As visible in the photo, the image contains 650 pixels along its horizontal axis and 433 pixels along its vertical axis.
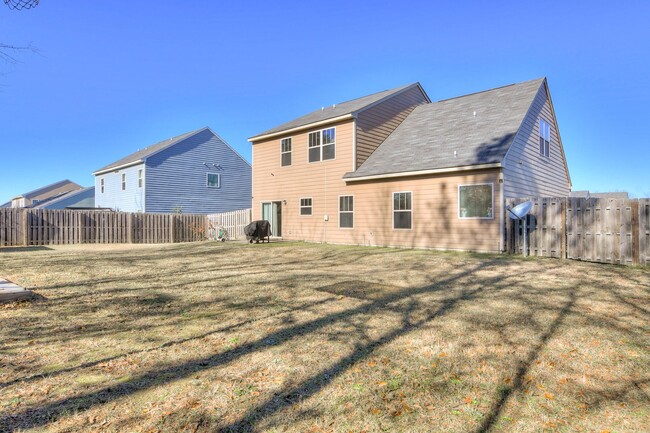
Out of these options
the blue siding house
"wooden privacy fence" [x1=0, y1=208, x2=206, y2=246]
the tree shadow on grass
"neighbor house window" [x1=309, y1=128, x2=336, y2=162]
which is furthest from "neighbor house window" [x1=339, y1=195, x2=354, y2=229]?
the blue siding house

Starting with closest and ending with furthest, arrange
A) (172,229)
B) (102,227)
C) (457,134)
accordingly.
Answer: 1. (457,134)
2. (102,227)
3. (172,229)

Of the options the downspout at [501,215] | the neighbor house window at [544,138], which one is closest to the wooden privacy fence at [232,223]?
the downspout at [501,215]

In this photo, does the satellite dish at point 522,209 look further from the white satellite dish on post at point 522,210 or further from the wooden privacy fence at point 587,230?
the wooden privacy fence at point 587,230

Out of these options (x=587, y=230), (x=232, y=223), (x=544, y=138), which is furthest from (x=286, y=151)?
(x=587, y=230)

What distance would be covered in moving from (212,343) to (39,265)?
880cm

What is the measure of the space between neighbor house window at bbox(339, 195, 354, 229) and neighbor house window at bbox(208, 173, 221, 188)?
633 inches

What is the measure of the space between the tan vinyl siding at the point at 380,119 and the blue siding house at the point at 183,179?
16.7 meters

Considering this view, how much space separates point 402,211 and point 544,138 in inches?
310

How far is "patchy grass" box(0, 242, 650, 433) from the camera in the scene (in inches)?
99.4

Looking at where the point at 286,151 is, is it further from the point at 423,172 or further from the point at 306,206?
the point at 423,172

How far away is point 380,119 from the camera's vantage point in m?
18.7

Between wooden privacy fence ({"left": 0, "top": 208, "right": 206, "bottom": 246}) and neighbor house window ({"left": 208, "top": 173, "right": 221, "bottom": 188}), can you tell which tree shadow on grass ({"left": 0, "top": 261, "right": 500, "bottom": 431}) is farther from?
neighbor house window ({"left": 208, "top": 173, "right": 221, "bottom": 188})

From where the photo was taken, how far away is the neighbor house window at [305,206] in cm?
1905

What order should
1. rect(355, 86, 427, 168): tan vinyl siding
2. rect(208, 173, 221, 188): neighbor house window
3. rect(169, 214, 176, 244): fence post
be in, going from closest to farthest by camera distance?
rect(355, 86, 427, 168): tan vinyl siding, rect(169, 214, 176, 244): fence post, rect(208, 173, 221, 188): neighbor house window
